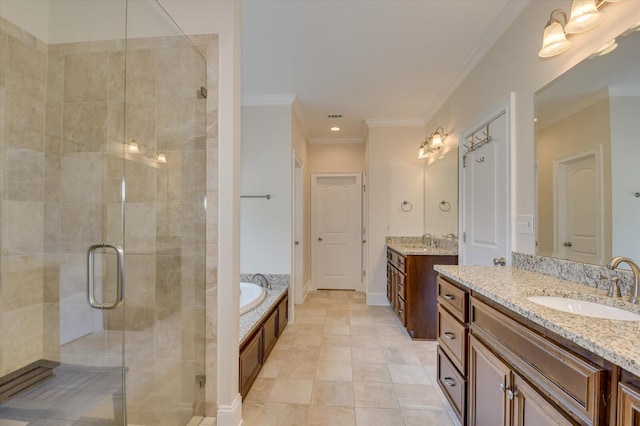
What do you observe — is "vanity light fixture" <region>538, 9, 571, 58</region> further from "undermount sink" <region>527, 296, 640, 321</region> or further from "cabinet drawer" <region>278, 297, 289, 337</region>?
"cabinet drawer" <region>278, 297, 289, 337</region>

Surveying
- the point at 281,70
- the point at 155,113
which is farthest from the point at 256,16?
the point at 155,113

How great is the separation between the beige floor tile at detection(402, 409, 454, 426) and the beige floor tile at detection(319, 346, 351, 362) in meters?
0.75

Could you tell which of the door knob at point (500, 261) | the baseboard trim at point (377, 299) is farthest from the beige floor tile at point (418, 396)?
the baseboard trim at point (377, 299)

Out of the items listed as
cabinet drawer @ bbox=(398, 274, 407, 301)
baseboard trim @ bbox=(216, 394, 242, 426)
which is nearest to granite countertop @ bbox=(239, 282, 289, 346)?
baseboard trim @ bbox=(216, 394, 242, 426)

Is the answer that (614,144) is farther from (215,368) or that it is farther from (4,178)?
(4,178)

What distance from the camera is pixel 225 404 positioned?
155 cm

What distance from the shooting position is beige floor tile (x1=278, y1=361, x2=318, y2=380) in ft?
7.11

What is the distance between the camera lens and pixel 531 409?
95cm

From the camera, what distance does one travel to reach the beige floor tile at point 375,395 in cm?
184

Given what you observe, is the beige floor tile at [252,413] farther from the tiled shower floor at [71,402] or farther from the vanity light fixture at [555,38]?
the vanity light fixture at [555,38]

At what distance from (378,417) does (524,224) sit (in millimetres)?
1533

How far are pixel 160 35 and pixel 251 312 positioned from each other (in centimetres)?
206

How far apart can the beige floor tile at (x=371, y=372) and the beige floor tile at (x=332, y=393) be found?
0.14 m

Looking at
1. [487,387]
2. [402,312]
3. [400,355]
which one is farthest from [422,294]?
[487,387]
